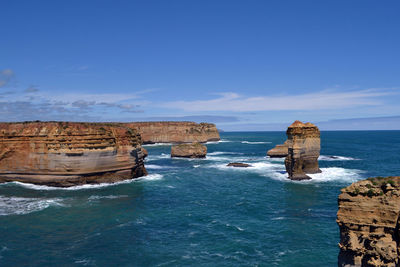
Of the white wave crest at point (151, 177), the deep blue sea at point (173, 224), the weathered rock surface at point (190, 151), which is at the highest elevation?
the weathered rock surface at point (190, 151)

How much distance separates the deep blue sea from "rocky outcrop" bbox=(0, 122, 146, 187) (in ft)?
7.29

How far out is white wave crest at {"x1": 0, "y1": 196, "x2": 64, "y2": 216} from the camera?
31031 mm

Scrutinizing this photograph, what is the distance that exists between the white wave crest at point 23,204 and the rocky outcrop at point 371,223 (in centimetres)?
3159

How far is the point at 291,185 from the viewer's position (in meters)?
42.6

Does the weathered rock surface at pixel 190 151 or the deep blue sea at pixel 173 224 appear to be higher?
the weathered rock surface at pixel 190 151

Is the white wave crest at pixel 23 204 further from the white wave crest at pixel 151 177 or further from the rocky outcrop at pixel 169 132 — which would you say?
the rocky outcrop at pixel 169 132

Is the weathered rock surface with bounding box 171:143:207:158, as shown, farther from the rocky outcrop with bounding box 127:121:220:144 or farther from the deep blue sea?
the rocky outcrop with bounding box 127:121:220:144

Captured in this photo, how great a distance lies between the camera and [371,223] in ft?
44.4

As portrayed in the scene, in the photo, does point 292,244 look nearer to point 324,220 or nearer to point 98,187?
point 324,220

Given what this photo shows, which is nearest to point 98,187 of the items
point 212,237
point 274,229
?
point 212,237

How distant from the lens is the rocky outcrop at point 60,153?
43000 millimetres

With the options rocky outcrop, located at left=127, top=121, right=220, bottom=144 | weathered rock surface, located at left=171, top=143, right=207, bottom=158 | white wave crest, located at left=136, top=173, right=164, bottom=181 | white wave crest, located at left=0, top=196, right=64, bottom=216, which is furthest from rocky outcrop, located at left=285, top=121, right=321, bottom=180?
rocky outcrop, located at left=127, top=121, right=220, bottom=144

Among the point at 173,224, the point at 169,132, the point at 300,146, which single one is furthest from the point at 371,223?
the point at 169,132

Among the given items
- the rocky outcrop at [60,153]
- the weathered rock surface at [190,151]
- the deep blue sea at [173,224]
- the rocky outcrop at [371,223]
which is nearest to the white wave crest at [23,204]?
the deep blue sea at [173,224]
